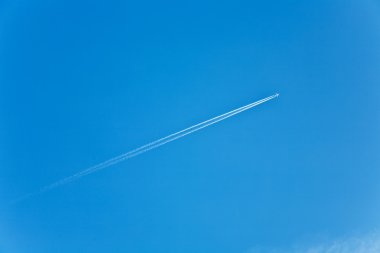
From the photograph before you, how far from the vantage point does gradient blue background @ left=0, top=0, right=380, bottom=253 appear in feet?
6.28

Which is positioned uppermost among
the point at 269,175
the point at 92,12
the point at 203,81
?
the point at 92,12

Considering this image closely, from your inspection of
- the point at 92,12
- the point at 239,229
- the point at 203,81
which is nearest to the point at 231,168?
the point at 239,229

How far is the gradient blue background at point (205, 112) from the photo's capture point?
1915mm

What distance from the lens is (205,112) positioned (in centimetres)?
195

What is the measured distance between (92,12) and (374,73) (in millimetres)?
1570

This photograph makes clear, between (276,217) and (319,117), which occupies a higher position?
(319,117)

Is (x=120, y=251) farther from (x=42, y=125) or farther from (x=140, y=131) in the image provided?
(x=42, y=125)

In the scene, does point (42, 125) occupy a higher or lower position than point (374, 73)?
higher

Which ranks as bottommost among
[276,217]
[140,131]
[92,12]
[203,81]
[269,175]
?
[276,217]

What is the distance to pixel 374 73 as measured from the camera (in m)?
1.94

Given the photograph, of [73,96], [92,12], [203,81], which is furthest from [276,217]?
[92,12]

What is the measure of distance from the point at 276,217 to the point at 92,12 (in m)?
1.49

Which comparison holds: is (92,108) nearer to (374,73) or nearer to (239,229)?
(239,229)

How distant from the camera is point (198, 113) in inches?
76.7
